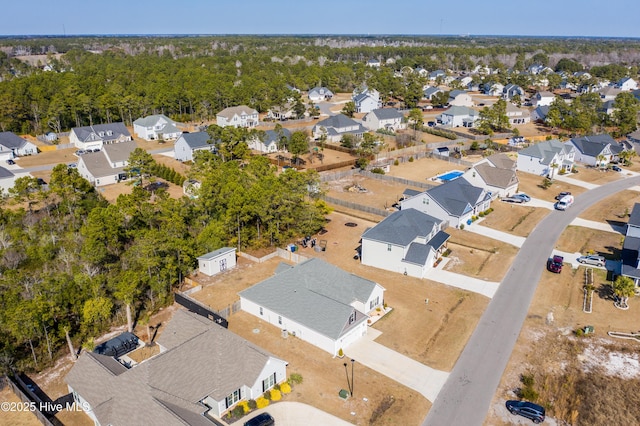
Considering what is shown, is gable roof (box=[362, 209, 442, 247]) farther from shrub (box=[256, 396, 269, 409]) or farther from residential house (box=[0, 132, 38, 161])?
residential house (box=[0, 132, 38, 161])

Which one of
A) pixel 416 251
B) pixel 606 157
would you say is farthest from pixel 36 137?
pixel 606 157

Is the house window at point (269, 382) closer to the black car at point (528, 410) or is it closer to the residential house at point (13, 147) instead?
the black car at point (528, 410)

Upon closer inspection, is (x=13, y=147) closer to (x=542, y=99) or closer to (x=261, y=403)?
(x=261, y=403)

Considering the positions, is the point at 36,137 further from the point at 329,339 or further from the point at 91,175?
the point at 329,339

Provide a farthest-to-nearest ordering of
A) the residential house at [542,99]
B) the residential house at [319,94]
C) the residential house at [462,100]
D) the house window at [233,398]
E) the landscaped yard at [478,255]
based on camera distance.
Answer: the residential house at [319,94] < the residential house at [542,99] < the residential house at [462,100] < the landscaped yard at [478,255] < the house window at [233,398]

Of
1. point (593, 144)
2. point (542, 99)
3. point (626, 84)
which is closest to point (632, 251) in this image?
point (593, 144)

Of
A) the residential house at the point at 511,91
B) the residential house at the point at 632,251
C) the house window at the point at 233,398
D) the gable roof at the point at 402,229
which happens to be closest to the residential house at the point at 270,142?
the gable roof at the point at 402,229
